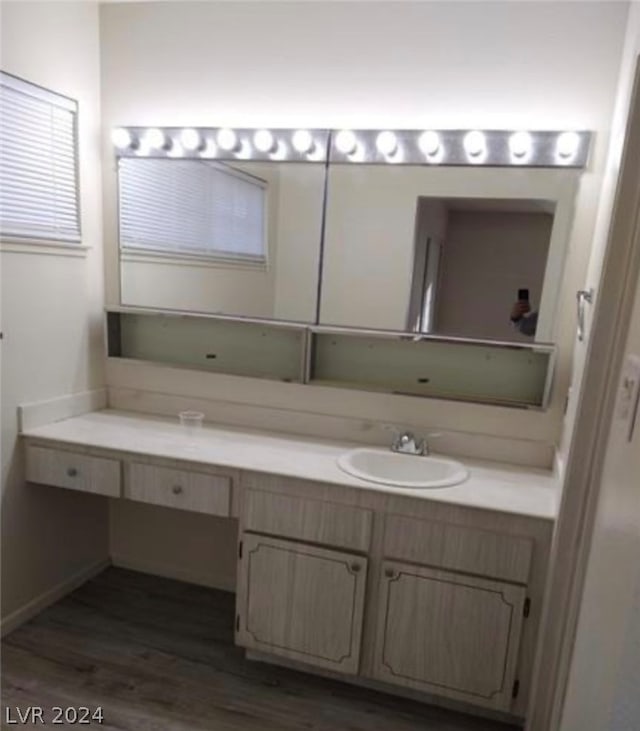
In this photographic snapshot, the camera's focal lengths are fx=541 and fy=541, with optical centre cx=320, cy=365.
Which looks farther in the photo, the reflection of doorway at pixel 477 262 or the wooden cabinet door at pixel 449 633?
the reflection of doorway at pixel 477 262

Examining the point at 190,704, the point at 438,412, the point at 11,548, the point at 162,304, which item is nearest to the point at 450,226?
the point at 438,412

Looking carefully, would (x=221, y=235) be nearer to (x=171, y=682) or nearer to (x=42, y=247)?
(x=42, y=247)

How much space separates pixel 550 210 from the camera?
1.93 metres

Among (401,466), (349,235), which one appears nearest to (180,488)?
(401,466)

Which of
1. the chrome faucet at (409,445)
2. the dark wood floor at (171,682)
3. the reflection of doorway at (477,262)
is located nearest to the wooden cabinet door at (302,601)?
the dark wood floor at (171,682)

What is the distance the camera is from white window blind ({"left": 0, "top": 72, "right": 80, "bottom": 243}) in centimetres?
190

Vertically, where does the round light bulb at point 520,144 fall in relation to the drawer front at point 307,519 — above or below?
above

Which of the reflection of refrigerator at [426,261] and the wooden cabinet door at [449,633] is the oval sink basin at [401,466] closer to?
the wooden cabinet door at [449,633]

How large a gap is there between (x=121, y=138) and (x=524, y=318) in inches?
71.4

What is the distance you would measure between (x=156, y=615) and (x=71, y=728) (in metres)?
0.61

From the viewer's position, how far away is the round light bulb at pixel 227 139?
7.18ft

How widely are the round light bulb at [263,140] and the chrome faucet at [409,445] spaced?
1252 mm

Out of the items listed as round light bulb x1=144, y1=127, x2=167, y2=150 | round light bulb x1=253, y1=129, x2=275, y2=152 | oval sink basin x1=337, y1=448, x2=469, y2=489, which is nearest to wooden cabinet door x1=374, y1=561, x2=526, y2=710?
oval sink basin x1=337, y1=448, x2=469, y2=489

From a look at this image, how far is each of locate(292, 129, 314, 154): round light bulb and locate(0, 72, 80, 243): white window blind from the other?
0.90 meters
